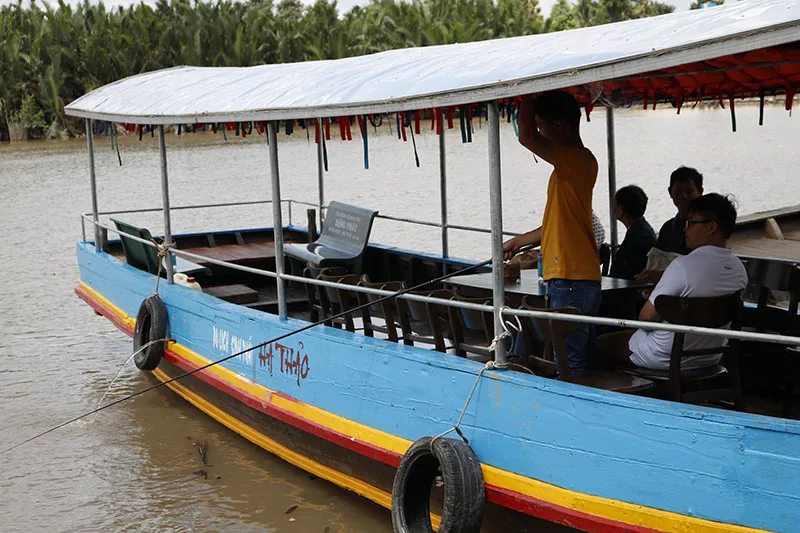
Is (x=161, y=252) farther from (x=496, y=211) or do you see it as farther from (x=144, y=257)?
(x=496, y=211)

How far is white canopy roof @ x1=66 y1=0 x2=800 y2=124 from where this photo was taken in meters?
3.33

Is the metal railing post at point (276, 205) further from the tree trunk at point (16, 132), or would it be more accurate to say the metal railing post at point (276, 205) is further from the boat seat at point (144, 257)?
the tree trunk at point (16, 132)

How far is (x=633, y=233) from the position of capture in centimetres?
621

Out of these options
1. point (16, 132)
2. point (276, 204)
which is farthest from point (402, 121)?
point (16, 132)

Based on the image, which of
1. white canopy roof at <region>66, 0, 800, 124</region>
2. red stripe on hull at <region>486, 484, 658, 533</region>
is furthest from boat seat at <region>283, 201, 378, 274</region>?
red stripe on hull at <region>486, 484, 658, 533</region>

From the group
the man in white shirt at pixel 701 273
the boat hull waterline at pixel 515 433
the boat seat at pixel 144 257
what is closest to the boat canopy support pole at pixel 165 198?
the boat seat at pixel 144 257

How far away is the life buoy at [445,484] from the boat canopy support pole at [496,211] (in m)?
0.53

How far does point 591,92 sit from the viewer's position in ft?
21.2

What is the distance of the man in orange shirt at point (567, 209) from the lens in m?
4.72

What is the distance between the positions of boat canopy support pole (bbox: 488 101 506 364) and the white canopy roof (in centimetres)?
14

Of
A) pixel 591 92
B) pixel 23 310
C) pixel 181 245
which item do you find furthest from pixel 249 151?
pixel 591 92

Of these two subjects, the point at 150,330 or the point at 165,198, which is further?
the point at 150,330

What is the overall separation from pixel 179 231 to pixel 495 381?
14713mm

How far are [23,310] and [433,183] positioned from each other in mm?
12592
